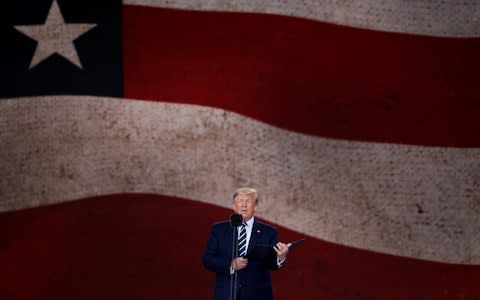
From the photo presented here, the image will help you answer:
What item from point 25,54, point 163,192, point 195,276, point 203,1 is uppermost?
point 203,1

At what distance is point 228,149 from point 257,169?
196 mm

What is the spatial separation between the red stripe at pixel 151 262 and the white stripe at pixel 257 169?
0.24 feet

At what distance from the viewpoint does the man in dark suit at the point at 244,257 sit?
131 inches

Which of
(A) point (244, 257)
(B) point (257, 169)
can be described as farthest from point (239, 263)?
(B) point (257, 169)

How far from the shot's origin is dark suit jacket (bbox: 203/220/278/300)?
A: 3346 millimetres

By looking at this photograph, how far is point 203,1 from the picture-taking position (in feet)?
15.5

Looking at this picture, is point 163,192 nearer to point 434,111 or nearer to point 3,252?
point 3,252

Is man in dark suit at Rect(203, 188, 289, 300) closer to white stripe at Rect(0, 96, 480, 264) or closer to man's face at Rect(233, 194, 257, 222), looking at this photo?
man's face at Rect(233, 194, 257, 222)

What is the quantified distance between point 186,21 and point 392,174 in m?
1.44

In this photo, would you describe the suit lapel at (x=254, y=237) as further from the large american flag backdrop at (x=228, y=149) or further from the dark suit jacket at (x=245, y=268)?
the large american flag backdrop at (x=228, y=149)

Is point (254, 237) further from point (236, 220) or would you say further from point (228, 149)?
point (228, 149)

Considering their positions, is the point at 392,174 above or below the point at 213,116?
below

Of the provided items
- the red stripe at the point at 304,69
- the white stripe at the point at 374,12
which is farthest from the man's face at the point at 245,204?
the white stripe at the point at 374,12

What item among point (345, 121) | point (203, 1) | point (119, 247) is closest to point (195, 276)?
point (119, 247)
